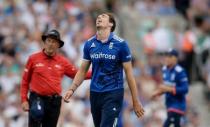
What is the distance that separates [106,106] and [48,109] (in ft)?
6.73

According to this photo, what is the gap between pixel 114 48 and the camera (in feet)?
52.3

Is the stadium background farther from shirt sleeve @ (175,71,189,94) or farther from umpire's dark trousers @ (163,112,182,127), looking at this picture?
shirt sleeve @ (175,71,189,94)

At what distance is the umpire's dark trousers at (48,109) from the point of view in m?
17.5

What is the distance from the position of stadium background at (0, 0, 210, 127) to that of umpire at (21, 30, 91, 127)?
11.1 ft

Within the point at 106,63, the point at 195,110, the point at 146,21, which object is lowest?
the point at 195,110

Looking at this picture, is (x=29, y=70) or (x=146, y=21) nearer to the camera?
(x=29, y=70)

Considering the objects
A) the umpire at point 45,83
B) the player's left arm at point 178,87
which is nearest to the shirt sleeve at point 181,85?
the player's left arm at point 178,87

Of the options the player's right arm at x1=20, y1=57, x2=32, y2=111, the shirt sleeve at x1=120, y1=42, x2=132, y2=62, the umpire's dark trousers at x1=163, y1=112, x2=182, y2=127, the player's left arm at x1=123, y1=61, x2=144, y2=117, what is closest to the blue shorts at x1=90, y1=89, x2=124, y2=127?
the player's left arm at x1=123, y1=61, x2=144, y2=117

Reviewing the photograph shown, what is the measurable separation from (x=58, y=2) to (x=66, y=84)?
13.0 ft

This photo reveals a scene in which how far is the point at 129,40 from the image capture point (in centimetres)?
2875

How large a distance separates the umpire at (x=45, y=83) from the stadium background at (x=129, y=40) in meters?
3.39

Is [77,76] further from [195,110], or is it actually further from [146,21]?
[146,21]

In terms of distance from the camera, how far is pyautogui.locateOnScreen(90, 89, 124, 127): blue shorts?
1586 centimetres

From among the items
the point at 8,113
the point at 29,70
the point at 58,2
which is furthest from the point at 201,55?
the point at 29,70
